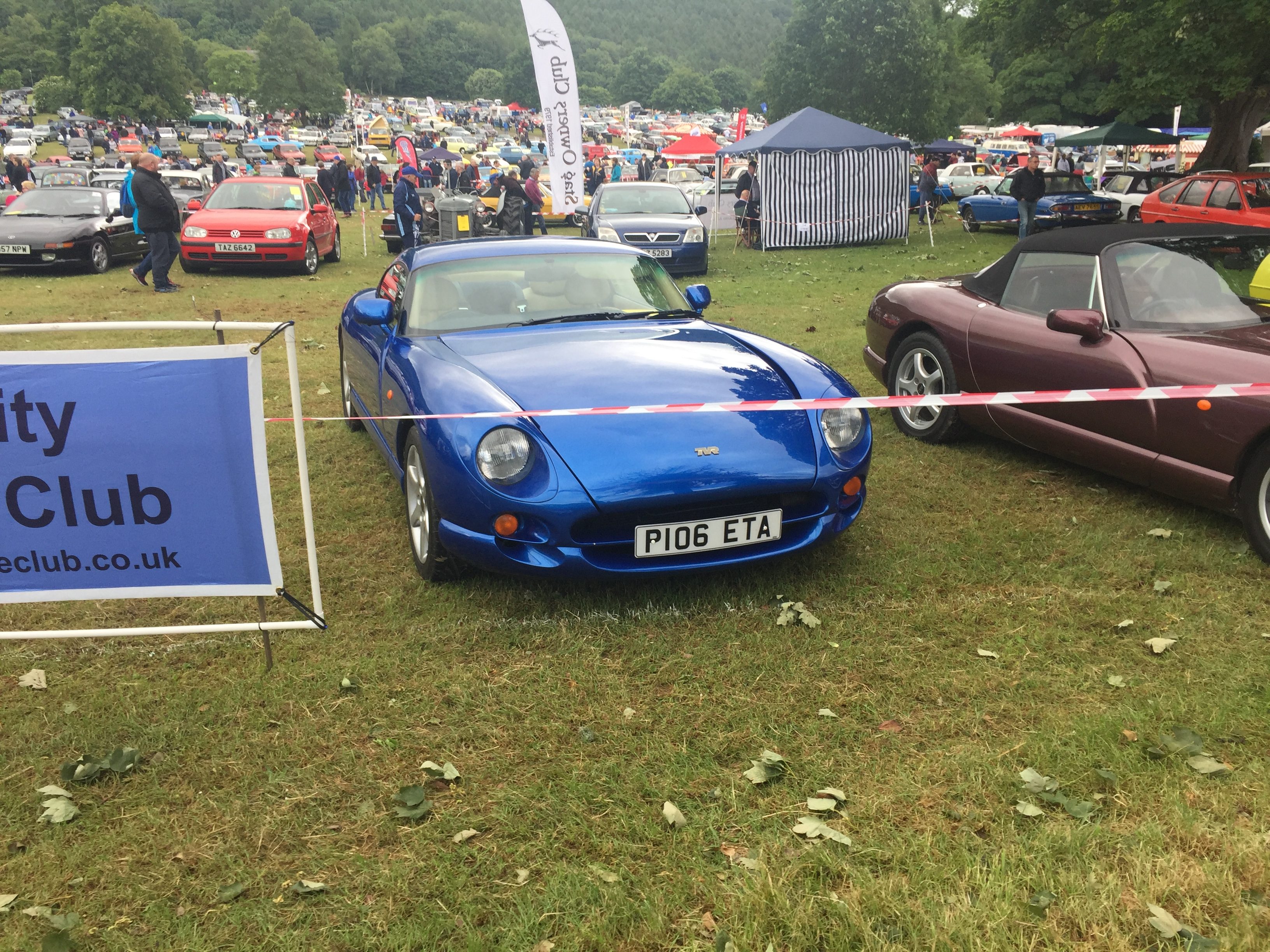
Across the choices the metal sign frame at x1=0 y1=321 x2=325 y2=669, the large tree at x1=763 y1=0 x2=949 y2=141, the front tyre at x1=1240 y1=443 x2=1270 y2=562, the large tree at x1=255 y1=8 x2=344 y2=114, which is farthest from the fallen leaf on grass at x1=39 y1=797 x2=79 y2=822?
the large tree at x1=255 y1=8 x2=344 y2=114

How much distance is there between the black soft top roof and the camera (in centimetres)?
522

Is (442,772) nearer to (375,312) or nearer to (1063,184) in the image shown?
(375,312)

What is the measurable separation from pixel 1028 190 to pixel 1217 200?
13.5ft

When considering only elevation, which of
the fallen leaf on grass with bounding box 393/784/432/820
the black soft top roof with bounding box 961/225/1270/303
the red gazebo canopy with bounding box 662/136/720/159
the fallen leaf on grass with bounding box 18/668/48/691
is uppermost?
the red gazebo canopy with bounding box 662/136/720/159

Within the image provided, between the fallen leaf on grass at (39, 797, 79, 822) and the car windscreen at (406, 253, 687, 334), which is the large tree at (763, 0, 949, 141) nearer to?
the car windscreen at (406, 253, 687, 334)

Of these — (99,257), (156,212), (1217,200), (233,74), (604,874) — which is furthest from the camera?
(233,74)

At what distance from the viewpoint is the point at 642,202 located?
642 inches

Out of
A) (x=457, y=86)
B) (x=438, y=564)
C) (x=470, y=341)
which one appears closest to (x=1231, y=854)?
(x=438, y=564)

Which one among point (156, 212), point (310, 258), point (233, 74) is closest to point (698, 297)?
point (156, 212)

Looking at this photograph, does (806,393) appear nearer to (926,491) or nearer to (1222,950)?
(926,491)

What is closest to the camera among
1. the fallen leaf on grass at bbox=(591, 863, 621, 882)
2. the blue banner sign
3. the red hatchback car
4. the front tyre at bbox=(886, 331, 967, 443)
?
the fallen leaf on grass at bbox=(591, 863, 621, 882)

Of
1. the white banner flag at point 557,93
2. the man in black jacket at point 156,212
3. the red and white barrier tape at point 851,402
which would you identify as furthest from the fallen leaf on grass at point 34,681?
the white banner flag at point 557,93

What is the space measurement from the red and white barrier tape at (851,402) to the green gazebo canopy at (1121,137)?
1057 inches

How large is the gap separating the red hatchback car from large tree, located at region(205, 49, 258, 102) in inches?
5152
